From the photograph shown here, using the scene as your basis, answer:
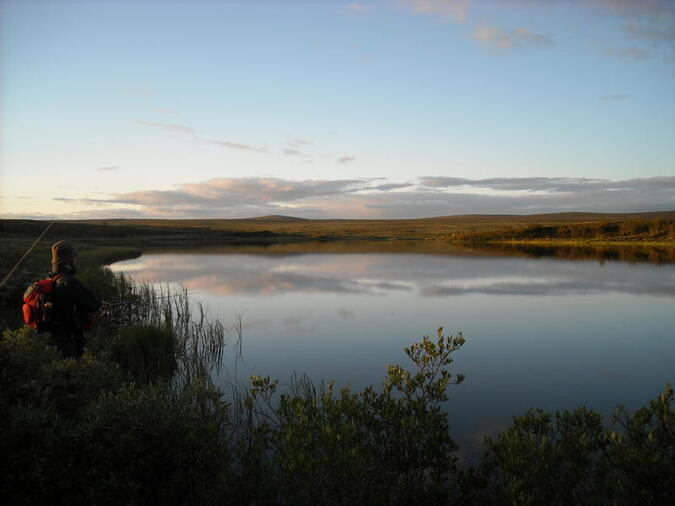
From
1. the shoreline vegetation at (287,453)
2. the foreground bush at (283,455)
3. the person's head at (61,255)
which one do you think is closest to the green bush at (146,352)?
the person's head at (61,255)

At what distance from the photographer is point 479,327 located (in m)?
16.9

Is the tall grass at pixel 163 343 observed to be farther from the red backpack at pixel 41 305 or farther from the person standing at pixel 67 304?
the red backpack at pixel 41 305

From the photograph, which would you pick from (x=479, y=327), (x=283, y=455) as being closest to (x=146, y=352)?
(x=283, y=455)

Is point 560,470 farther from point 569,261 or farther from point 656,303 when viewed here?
point 569,261

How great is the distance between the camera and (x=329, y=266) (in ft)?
133

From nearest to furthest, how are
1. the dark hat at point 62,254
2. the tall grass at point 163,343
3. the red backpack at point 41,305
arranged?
1. the red backpack at point 41,305
2. the dark hat at point 62,254
3. the tall grass at point 163,343

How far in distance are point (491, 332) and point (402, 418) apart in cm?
1154

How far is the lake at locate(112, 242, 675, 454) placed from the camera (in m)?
10.4

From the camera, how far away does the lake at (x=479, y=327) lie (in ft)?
34.0

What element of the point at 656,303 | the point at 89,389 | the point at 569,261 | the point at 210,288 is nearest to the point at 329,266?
the point at 210,288

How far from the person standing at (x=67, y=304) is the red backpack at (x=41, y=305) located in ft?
0.17

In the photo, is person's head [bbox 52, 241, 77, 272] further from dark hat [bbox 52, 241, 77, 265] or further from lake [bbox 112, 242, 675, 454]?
lake [bbox 112, 242, 675, 454]

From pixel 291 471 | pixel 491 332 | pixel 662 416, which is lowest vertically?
pixel 491 332

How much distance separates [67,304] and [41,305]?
13.3 inches
